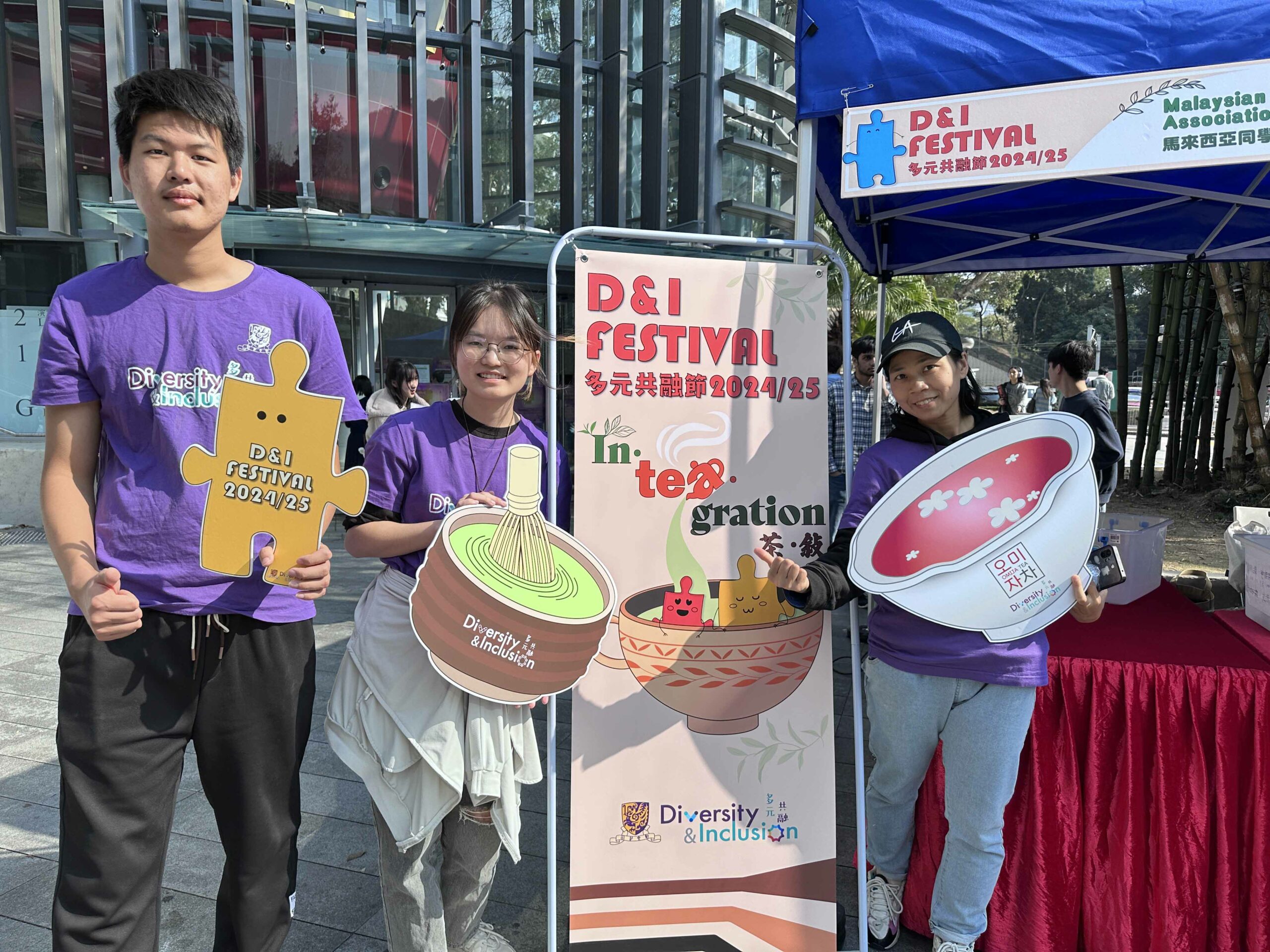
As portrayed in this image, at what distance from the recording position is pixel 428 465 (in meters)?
1.64

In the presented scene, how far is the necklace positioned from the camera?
5.51 feet

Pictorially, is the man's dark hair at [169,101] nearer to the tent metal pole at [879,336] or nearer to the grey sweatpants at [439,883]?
the grey sweatpants at [439,883]

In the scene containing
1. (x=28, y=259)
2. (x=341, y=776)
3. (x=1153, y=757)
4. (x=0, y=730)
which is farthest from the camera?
(x=28, y=259)

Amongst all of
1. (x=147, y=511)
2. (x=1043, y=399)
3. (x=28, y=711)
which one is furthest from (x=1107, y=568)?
(x=1043, y=399)

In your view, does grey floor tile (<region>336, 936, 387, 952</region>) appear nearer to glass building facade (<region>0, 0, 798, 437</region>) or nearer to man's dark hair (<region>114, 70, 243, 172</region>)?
man's dark hair (<region>114, 70, 243, 172</region>)

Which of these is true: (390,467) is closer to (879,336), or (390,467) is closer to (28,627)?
(879,336)

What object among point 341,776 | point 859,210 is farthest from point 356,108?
point 341,776

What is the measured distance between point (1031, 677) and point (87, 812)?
1819 mm

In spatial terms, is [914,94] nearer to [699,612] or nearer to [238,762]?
[699,612]

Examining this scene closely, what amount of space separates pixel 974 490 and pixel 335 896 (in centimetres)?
199

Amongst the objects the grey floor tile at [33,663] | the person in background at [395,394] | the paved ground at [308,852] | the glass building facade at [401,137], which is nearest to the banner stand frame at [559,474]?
the paved ground at [308,852]

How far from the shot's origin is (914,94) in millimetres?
2072

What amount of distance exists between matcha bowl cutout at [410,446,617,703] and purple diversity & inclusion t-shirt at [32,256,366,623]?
0.31m

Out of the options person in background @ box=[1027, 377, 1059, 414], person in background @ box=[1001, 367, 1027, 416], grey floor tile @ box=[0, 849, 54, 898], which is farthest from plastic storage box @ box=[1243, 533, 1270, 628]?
person in background @ box=[1001, 367, 1027, 416]
